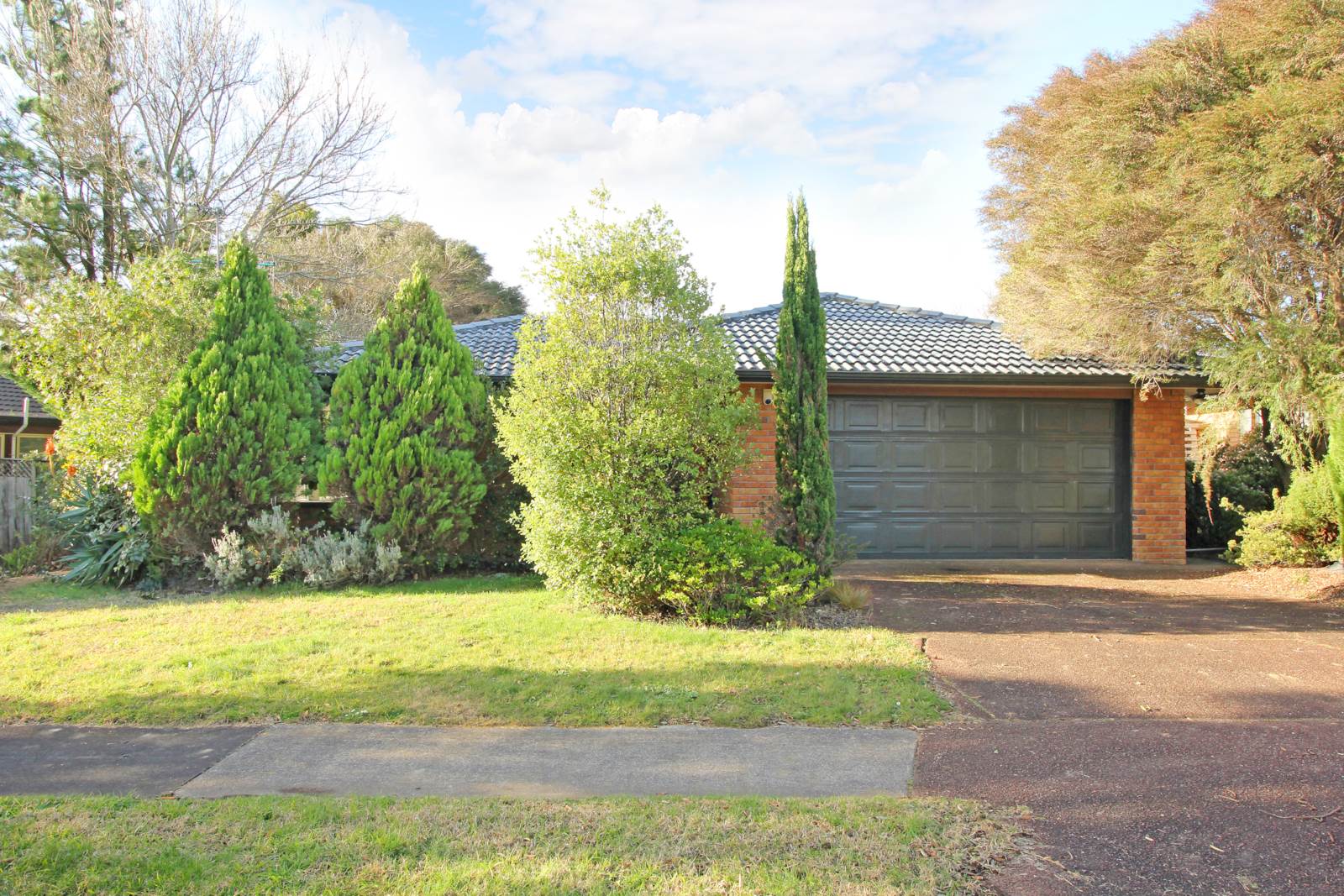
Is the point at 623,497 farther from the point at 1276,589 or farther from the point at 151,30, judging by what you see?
the point at 151,30

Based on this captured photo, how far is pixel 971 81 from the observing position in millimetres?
10516

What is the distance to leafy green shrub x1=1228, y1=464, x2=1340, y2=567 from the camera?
10.8m

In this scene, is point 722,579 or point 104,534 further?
point 104,534

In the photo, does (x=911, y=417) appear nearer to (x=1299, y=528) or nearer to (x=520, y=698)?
(x=1299, y=528)

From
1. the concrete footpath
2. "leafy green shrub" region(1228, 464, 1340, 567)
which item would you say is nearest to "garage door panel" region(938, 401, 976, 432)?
"leafy green shrub" region(1228, 464, 1340, 567)

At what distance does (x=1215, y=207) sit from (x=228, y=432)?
413 inches

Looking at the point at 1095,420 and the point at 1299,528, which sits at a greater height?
the point at 1095,420

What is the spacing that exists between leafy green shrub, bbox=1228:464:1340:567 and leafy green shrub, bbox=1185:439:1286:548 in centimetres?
102

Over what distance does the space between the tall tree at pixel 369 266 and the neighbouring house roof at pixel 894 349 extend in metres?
4.47

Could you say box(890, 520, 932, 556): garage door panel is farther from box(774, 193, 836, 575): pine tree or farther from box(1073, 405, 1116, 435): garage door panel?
box(774, 193, 836, 575): pine tree

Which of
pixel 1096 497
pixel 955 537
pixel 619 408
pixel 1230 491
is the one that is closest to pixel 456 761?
pixel 619 408

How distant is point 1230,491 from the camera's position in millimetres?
13070

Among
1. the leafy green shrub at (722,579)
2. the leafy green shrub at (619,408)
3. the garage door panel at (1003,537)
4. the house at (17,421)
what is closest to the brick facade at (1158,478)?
the garage door panel at (1003,537)

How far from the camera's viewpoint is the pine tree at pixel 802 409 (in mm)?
8281
